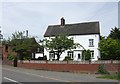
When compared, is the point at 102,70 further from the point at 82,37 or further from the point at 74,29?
the point at 74,29

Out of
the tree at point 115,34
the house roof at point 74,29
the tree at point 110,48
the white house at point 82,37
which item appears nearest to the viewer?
the tree at point 110,48

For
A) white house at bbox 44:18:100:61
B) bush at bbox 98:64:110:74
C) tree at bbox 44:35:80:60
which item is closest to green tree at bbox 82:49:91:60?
white house at bbox 44:18:100:61

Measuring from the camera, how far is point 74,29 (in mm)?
64938

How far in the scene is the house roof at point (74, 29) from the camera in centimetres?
6207

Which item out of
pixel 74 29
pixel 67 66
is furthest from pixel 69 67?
pixel 74 29

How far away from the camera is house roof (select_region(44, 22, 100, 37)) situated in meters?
62.1

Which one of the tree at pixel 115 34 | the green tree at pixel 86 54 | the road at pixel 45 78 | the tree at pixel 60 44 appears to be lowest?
the road at pixel 45 78

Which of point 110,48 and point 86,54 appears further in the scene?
point 86,54

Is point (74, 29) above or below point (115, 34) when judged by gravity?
above

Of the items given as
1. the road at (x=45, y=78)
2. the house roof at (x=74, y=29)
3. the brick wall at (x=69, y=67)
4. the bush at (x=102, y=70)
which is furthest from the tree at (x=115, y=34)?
the road at (x=45, y=78)

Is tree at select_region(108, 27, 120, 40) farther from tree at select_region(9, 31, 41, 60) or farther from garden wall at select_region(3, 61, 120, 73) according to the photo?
garden wall at select_region(3, 61, 120, 73)

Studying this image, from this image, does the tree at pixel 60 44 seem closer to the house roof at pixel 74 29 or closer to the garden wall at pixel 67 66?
the garden wall at pixel 67 66

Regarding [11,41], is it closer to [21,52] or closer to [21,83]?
[21,52]

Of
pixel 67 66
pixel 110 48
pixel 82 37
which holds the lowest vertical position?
pixel 67 66
